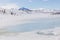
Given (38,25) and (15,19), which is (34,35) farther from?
(15,19)

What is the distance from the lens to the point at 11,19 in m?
1.13

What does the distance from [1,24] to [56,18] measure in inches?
20.7

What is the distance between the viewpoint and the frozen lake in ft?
3.66

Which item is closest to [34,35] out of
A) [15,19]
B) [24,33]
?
[24,33]

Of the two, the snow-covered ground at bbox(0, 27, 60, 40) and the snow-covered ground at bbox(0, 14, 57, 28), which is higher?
the snow-covered ground at bbox(0, 14, 57, 28)

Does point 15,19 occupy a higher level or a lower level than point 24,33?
higher

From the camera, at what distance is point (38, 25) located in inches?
44.2

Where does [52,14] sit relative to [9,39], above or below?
above

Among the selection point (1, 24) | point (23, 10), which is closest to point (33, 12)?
point (23, 10)

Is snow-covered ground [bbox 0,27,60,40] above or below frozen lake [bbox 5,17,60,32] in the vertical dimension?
below

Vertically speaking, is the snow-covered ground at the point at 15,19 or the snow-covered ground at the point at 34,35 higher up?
the snow-covered ground at the point at 15,19

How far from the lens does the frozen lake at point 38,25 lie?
43.9 inches

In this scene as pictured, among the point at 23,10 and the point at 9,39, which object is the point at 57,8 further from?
the point at 9,39

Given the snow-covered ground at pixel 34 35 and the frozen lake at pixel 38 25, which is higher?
the frozen lake at pixel 38 25
